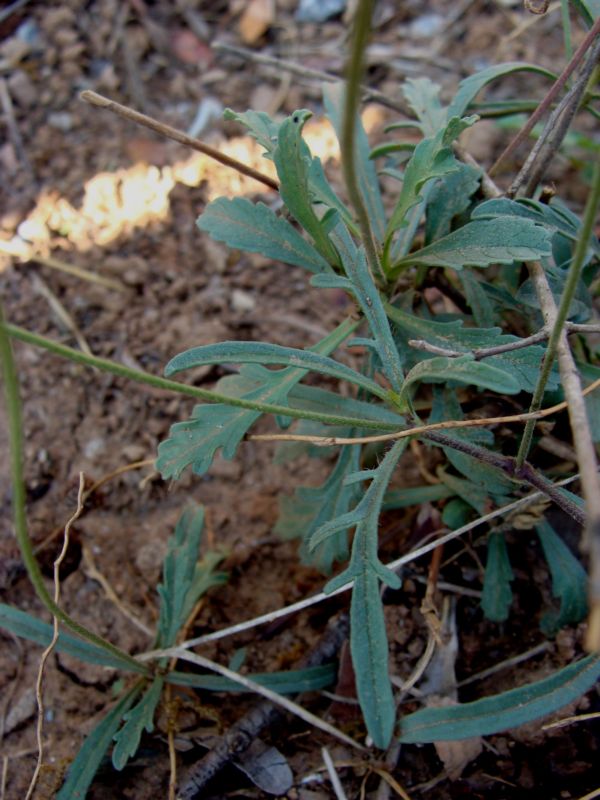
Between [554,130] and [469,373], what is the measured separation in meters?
0.78

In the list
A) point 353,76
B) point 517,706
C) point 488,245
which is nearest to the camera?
point 353,76

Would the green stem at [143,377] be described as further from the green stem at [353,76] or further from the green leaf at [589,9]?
the green leaf at [589,9]

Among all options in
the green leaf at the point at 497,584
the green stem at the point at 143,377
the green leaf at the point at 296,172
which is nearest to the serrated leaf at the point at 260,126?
the green leaf at the point at 296,172

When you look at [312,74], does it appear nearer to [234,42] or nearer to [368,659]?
[234,42]

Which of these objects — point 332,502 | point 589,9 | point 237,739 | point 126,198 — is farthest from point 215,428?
point 126,198

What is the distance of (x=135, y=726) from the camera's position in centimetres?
160

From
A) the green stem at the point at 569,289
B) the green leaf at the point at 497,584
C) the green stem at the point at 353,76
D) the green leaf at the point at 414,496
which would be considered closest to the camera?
the green stem at the point at 353,76

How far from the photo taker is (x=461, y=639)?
5.97ft

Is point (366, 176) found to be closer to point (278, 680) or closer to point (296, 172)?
point (296, 172)

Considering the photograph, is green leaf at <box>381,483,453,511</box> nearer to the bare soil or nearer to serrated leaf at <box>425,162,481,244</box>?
the bare soil

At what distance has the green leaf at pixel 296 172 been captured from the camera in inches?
56.8

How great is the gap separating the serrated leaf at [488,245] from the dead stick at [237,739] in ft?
3.13

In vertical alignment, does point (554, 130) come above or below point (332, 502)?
above

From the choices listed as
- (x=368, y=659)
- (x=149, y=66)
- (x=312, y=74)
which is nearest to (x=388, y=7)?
(x=149, y=66)
